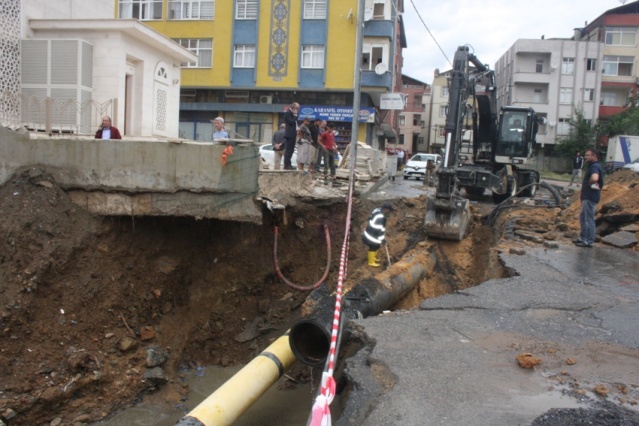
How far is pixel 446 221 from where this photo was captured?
1035 centimetres

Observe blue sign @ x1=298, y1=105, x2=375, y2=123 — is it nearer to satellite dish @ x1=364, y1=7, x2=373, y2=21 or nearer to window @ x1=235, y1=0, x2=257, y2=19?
satellite dish @ x1=364, y1=7, x2=373, y2=21

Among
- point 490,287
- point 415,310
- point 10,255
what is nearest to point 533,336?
point 415,310

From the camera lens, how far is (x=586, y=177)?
363 inches

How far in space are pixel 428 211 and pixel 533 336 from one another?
574cm

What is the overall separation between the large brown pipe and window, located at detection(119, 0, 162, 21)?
86.3 ft

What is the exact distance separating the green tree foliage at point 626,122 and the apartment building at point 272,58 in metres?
20.6

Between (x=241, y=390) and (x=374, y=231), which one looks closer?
(x=241, y=390)

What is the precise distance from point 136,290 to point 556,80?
43.7m

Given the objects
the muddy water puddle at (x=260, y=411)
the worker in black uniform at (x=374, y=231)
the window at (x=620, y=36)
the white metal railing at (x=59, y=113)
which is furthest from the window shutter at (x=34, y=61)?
the window at (x=620, y=36)

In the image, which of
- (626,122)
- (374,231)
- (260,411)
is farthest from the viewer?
(626,122)

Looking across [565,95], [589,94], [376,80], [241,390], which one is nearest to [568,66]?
[565,95]

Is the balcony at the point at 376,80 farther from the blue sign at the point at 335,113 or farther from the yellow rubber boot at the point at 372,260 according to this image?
the yellow rubber boot at the point at 372,260

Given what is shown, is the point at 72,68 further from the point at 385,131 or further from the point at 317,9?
the point at 385,131

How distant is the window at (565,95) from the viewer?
44.6 m
